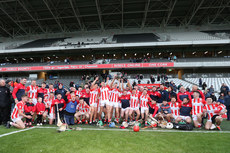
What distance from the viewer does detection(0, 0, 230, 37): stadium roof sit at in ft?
76.1

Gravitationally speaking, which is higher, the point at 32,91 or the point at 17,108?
the point at 32,91

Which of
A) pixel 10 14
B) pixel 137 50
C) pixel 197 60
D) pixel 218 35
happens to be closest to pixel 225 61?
pixel 197 60

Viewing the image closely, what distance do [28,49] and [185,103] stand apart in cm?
3009

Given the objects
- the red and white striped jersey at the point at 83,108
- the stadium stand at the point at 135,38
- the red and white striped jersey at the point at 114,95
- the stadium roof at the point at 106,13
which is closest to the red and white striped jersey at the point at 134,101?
the red and white striped jersey at the point at 114,95

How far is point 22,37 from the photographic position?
32.9 m

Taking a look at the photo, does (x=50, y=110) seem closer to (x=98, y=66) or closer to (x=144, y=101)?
(x=144, y=101)

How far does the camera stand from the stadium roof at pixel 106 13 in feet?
76.1

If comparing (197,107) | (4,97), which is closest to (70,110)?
(4,97)

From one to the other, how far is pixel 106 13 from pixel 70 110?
72.5 feet

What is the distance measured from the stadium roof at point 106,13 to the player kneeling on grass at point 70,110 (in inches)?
784

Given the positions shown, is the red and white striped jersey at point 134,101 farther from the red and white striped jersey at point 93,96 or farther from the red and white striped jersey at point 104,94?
the red and white striped jersey at point 93,96

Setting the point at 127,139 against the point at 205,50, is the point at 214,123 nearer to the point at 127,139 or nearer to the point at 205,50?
the point at 127,139

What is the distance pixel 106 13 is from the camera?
24.0 m

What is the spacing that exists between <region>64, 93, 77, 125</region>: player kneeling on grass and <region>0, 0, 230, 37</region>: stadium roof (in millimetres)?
19910
